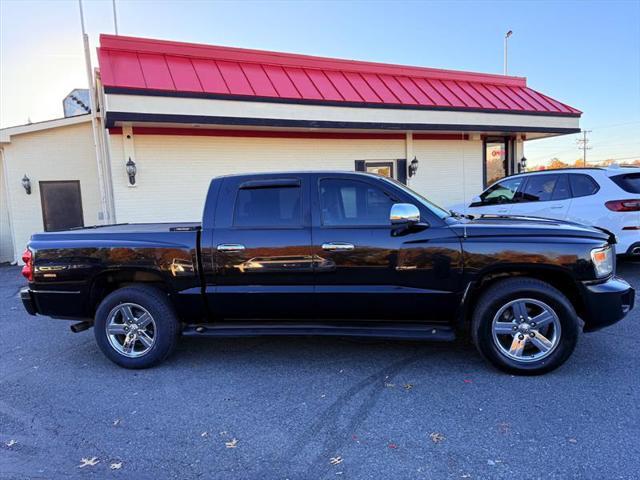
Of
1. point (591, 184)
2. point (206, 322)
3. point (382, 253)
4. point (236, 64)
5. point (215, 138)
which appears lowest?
point (206, 322)

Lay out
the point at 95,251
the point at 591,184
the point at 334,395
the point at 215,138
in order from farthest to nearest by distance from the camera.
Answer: the point at 215,138, the point at 591,184, the point at 95,251, the point at 334,395

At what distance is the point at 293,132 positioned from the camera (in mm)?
10805

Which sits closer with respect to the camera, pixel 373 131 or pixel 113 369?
pixel 113 369

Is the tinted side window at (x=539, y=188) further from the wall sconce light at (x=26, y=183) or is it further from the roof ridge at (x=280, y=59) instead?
the wall sconce light at (x=26, y=183)

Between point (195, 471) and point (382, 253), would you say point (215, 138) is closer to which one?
point (382, 253)

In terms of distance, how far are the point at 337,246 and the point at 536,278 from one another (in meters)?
1.87

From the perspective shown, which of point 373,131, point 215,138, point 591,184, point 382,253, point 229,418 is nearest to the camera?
point 229,418

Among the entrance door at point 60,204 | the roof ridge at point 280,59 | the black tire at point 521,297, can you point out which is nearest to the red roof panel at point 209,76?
the roof ridge at point 280,59

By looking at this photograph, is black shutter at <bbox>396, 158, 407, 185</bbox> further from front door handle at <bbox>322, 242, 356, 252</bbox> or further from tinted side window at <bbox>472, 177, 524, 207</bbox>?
front door handle at <bbox>322, 242, 356, 252</bbox>

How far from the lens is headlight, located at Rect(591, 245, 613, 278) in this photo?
12.3ft

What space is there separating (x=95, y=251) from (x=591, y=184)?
24.2 ft

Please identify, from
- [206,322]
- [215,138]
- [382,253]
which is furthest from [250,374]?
[215,138]

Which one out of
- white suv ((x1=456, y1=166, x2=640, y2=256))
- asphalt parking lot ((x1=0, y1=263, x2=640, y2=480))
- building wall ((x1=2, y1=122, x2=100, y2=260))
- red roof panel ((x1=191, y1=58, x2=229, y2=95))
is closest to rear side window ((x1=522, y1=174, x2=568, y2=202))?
white suv ((x1=456, y1=166, x2=640, y2=256))

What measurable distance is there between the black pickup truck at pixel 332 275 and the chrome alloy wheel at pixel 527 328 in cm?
1
